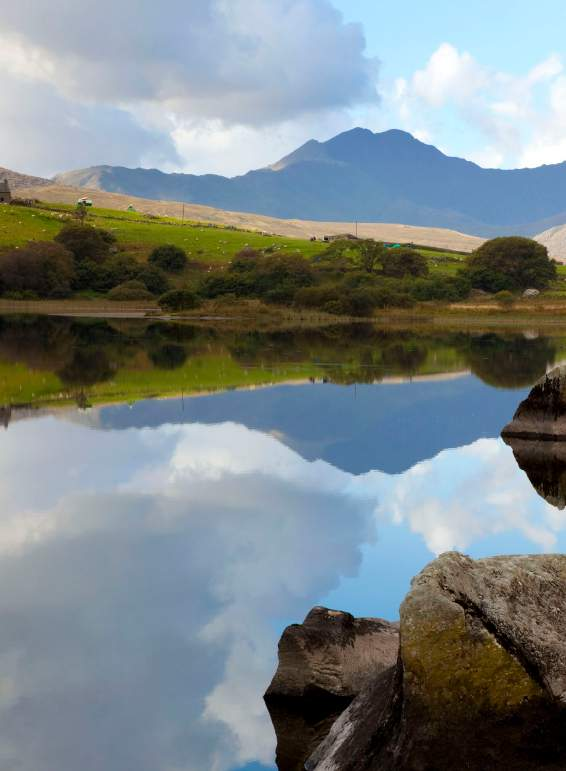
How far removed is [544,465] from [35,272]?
103808 millimetres

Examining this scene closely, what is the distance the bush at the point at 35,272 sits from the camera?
11806 cm

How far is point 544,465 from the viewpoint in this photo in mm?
24266

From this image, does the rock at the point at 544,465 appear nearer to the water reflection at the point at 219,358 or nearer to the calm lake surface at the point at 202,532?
the calm lake surface at the point at 202,532

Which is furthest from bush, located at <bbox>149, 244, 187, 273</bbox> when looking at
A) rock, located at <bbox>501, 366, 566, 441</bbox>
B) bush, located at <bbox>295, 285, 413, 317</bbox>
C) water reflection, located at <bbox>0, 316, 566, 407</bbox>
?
rock, located at <bbox>501, 366, 566, 441</bbox>

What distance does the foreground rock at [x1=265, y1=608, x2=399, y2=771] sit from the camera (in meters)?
9.91

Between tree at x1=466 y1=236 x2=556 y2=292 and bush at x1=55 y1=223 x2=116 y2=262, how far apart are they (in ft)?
181

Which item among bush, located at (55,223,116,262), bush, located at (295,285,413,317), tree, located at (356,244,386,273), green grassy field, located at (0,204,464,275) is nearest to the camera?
bush, located at (295,285,413,317)

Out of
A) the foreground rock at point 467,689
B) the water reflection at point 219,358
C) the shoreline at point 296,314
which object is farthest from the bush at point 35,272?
the foreground rock at point 467,689

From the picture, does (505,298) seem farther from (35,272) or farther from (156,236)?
(156,236)

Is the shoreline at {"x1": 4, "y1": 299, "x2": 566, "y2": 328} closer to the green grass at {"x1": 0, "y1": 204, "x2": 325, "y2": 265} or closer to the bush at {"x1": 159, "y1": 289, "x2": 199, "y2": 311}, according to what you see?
the bush at {"x1": 159, "y1": 289, "x2": 199, "y2": 311}

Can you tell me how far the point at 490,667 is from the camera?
710 cm

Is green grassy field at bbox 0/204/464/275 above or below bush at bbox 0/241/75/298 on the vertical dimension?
above

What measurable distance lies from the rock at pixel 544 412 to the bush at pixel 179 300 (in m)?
86.9

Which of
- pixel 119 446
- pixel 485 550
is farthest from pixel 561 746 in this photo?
pixel 119 446
